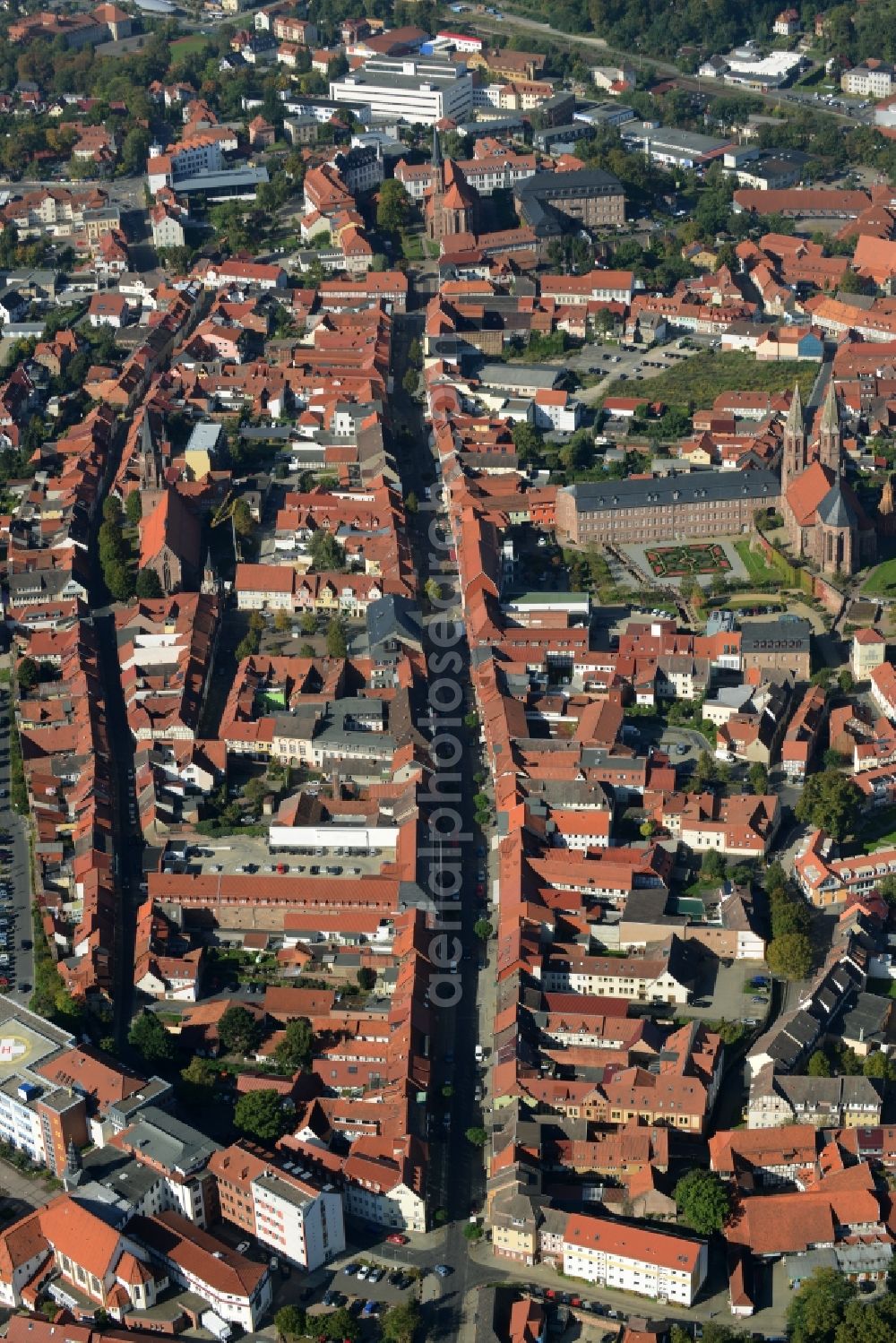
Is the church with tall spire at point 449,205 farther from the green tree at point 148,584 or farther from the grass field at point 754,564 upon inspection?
the green tree at point 148,584

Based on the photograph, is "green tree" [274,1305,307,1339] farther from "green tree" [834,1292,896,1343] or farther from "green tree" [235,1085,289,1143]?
"green tree" [834,1292,896,1343]

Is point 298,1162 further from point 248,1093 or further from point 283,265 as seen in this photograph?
point 283,265

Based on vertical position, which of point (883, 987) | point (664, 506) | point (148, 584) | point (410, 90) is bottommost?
point (883, 987)

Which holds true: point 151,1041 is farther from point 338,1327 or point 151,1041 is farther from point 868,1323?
point 868,1323

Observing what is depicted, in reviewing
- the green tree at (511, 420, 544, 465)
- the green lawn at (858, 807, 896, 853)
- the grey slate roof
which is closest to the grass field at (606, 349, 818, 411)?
the green tree at (511, 420, 544, 465)

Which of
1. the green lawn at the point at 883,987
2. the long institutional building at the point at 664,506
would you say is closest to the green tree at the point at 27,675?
the long institutional building at the point at 664,506

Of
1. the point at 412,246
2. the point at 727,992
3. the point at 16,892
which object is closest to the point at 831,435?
the point at 727,992
